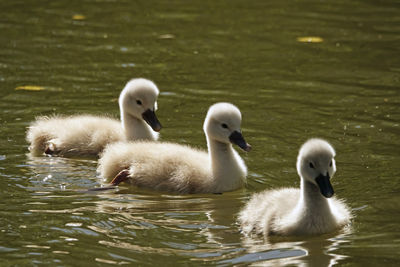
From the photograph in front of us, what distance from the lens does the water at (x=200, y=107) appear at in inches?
255

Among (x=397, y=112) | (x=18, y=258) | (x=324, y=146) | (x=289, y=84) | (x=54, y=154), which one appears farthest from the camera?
(x=289, y=84)

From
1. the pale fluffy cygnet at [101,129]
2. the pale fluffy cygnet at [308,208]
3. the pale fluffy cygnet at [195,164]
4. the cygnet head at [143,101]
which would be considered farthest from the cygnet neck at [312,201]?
the cygnet head at [143,101]

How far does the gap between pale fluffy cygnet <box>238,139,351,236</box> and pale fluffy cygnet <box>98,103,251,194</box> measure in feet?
3.28

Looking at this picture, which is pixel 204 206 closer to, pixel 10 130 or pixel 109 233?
pixel 109 233

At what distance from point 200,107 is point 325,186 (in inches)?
132

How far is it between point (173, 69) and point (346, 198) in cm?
412

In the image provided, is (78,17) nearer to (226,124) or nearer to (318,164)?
(226,124)

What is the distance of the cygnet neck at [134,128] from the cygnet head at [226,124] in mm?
1054

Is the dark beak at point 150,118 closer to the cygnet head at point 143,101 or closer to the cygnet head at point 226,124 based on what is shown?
the cygnet head at point 143,101

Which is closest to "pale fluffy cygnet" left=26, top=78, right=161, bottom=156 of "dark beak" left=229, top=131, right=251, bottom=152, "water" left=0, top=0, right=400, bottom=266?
"water" left=0, top=0, right=400, bottom=266

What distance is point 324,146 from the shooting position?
6.64 m

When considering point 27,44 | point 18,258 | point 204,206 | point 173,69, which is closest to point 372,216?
point 204,206

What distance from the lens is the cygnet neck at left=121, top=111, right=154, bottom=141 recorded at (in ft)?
28.4

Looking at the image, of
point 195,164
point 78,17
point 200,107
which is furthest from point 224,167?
point 78,17
